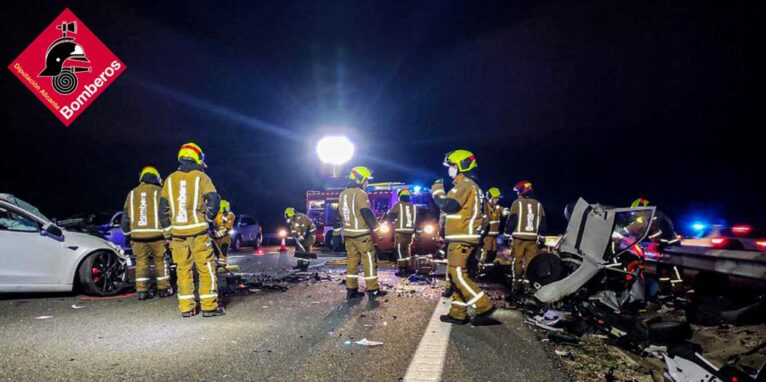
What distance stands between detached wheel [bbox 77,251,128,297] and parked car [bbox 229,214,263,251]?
10.5 meters

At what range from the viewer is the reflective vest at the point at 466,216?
5242 mm

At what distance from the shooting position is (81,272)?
6.54 m

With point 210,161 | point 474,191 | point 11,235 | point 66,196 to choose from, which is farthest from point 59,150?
point 474,191

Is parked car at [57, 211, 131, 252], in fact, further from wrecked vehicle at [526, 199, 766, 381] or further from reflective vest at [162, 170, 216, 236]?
wrecked vehicle at [526, 199, 766, 381]

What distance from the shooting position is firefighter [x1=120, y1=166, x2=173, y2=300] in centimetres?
657

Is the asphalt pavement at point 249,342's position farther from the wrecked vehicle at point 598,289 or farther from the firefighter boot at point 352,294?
the wrecked vehicle at point 598,289

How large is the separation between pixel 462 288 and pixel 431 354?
142 cm

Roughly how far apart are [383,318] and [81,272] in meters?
4.82

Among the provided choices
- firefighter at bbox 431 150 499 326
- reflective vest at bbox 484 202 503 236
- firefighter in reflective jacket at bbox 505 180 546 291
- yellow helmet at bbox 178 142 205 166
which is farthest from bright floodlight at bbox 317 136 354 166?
firefighter at bbox 431 150 499 326

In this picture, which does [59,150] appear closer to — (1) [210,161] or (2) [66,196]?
(2) [66,196]

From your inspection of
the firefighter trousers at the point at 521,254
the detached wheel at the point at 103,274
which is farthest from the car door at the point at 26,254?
the firefighter trousers at the point at 521,254

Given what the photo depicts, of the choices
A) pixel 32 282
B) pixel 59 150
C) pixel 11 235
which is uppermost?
pixel 59 150

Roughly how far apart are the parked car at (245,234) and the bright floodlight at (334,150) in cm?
495

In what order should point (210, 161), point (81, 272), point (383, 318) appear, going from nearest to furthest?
point (383, 318), point (81, 272), point (210, 161)
